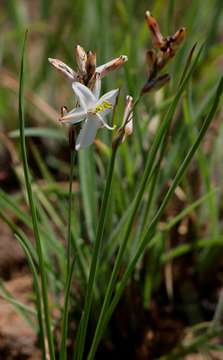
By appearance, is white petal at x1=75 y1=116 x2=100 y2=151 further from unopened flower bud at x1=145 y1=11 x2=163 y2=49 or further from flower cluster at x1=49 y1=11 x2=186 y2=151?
unopened flower bud at x1=145 y1=11 x2=163 y2=49

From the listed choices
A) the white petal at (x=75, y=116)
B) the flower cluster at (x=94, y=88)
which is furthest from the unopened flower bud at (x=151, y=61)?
the white petal at (x=75, y=116)

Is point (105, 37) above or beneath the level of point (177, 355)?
above

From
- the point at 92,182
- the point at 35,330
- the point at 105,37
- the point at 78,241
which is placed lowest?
the point at 35,330

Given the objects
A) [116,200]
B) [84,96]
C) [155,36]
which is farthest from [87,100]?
[116,200]

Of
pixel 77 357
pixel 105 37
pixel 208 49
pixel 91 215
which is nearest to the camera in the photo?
pixel 77 357

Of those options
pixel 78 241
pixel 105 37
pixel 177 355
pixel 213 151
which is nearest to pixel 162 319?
pixel 177 355

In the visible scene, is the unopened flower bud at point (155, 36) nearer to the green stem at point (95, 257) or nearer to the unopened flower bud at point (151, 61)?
the unopened flower bud at point (151, 61)

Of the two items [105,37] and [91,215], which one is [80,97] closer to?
[91,215]
